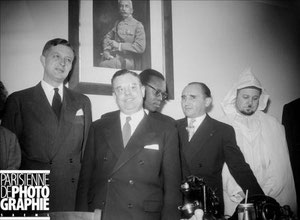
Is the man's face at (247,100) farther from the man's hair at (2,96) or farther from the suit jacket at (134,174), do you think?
the man's hair at (2,96)

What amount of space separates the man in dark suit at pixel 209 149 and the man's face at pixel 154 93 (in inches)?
6.6

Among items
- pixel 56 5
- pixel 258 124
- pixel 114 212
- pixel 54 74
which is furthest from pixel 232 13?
pixel 114 212

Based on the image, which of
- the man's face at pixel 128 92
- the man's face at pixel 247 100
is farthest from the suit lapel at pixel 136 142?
the man's face at pixel 247 100

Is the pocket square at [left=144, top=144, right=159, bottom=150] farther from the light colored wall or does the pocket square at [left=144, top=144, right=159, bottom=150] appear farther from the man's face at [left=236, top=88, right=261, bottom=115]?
the man's face at [left=236, top=88, right=261, bottom=115]

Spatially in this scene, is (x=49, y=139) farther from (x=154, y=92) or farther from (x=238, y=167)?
(x=238, y=167)

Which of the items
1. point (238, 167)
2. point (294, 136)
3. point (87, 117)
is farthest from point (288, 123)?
point (87, 117)

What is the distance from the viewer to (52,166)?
6.17 ft

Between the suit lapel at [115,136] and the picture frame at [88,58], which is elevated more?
the picture frame at [88,58]

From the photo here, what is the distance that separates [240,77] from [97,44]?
113 cm

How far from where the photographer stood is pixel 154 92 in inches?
89.5

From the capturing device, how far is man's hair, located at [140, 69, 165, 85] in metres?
2.30

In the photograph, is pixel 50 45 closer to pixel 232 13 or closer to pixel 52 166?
pixel 52 166

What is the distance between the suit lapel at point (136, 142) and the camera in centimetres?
160

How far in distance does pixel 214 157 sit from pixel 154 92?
1.85 feet
